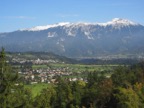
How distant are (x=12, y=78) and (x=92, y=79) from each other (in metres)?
60.1

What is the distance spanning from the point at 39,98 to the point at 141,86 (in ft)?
76.4

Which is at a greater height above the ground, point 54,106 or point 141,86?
point 141,86

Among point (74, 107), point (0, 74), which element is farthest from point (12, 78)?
point (74, 107)

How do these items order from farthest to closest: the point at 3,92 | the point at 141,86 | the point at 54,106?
the point at 54,106 < the point at 141,86 < the point at 3,92

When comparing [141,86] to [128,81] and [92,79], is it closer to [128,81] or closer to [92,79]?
[128,81]

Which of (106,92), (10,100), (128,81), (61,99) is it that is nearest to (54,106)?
(61,99)

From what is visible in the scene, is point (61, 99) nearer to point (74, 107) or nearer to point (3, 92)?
point (74, 107)

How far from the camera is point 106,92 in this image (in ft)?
251

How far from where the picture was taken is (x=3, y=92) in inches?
1492

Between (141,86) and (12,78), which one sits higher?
(12,78)

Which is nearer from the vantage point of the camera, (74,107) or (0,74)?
(0,74)

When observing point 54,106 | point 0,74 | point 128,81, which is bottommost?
point 54,106

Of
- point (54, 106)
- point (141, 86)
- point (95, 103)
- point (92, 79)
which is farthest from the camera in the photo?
point (92, 79)

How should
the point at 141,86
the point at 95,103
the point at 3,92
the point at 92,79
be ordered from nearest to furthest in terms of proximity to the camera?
the point at 3,92 < the point at 141,86 < the point at 95,103 < the point at 92,79
